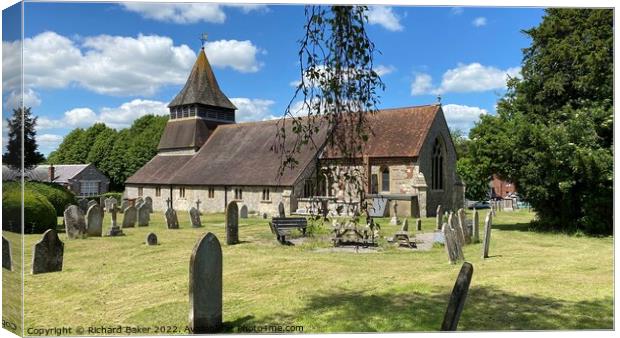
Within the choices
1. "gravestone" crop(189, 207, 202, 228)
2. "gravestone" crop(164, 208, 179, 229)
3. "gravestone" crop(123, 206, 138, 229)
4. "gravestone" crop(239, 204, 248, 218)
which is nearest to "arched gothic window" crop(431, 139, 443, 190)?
"gravestone" crop(239, 204, 248, 218)

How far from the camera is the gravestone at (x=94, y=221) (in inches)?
565

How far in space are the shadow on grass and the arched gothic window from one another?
18.8 metres

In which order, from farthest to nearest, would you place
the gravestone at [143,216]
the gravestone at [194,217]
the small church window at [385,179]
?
the small church window at [385,179] < the gravestone at [143,216] < the gravestone at [194,217]

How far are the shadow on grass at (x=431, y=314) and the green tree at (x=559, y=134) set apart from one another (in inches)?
278

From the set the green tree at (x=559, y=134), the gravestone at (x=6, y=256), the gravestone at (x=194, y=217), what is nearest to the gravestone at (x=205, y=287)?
the gravestone at (x=6, y=256)

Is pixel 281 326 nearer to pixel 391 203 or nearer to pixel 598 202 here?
pixel 598 202

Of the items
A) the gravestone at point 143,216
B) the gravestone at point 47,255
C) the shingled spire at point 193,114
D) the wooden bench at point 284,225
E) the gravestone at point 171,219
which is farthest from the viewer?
the shingled spire at point 193,114

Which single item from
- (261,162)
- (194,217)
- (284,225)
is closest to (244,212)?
(261,162)

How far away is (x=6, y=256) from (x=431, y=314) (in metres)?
5.44

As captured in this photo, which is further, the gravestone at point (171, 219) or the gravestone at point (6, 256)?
the gravestone at point (171, 219)

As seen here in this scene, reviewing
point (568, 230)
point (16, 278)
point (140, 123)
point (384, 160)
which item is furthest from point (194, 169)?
point (16, 278)

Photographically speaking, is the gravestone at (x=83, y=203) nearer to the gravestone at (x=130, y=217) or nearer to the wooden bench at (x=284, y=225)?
the gravestone at (x=130, y=217)

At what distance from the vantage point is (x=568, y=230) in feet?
49.7

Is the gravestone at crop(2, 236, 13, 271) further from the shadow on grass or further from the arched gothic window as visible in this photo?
the arched gothic window
